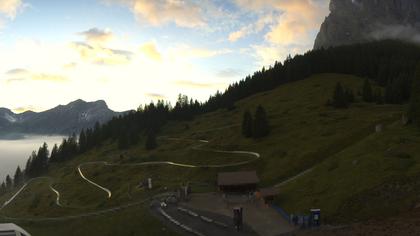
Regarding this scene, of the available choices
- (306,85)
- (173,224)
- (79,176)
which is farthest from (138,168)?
(306,85)

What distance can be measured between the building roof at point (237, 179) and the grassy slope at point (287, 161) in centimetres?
463

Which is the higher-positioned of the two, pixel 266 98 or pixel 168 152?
pixel 266 98

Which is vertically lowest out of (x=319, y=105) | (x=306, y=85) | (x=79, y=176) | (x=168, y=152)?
(x=79, y=176)

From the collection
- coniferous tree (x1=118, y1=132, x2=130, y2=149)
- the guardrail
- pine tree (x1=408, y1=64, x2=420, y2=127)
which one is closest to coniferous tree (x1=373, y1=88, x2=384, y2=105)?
pine tree (x1=408, y1=64, x2=420, y2=127)

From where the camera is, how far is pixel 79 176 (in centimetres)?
13825

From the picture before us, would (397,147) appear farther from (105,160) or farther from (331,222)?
(105,160)

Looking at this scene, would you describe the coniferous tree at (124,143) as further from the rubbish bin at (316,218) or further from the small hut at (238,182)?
the rubbish bin at (316,218)

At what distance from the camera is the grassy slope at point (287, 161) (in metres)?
58.9

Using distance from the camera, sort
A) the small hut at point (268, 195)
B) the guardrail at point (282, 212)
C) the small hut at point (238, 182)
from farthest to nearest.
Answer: the small hut at point (238, 182), the small hut at point (268, 195), the guardrail at point (282, 212)

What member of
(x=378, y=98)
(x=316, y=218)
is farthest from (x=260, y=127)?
(x=316, y=218)

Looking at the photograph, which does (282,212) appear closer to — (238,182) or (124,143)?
(238,182)

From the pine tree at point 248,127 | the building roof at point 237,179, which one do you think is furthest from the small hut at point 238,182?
the pine tree at point 248,127

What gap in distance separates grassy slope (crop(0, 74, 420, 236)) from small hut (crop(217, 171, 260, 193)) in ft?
15.2

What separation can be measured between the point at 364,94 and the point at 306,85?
5339 centimetres
